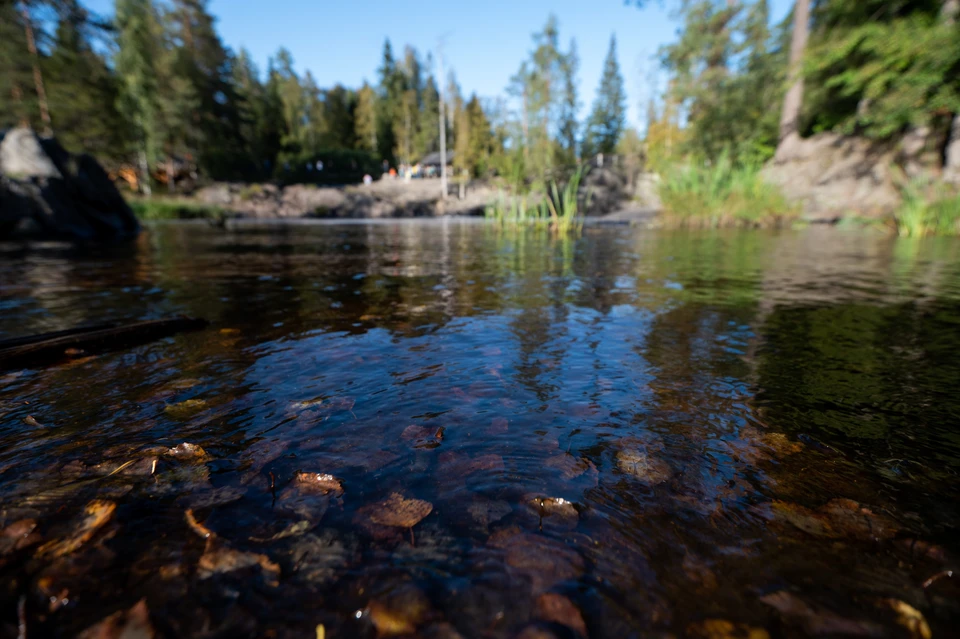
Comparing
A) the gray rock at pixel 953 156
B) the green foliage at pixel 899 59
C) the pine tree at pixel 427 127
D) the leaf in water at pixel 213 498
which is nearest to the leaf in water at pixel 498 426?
the leaf in water at pixel 213 498

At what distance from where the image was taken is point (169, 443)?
161 centimetres

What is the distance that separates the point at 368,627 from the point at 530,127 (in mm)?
49686

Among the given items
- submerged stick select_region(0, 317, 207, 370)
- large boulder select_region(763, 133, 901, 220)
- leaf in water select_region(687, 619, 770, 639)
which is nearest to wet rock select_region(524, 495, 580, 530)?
leaf in water select_region(687, 619, 770, 639)

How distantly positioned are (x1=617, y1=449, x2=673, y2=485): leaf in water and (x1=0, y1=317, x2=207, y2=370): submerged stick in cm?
304

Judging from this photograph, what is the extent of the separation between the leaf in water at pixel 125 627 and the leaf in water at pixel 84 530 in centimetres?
32

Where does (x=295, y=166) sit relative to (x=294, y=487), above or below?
above

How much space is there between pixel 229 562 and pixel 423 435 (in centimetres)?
77

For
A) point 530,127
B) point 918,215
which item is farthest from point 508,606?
point 530,127

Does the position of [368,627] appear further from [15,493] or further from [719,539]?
[15,493]

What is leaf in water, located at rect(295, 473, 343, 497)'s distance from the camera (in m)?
1.33

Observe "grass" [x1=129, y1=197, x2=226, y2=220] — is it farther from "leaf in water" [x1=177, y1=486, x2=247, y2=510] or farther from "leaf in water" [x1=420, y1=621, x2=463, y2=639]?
"leaf in water" [x1=420, y1=621, x2=463, y2=639]

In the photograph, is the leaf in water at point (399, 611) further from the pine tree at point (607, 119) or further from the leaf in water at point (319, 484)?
the pine tree at point (607, 119)

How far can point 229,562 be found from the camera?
104cm

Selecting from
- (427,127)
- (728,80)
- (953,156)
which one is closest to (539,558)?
(953,156)
